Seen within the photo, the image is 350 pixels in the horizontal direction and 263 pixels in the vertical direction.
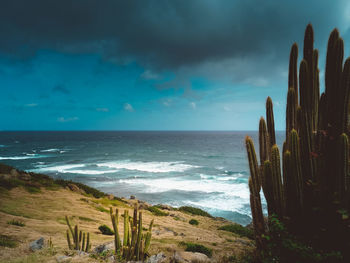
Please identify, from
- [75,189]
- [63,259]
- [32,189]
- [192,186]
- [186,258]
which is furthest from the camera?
[192,186]

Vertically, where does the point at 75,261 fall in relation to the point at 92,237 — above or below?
above

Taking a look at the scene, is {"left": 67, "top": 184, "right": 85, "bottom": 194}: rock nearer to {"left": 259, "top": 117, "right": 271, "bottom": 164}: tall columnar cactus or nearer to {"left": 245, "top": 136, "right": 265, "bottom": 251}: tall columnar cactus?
{"left": 245, "top": 136, "right": 265, "bottom": 251}: tall columnar cactus

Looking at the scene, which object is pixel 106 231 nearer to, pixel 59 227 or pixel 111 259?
pixel 59 227

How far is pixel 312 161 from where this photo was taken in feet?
18.5

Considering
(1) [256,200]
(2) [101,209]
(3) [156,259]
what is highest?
(1) [256,200]

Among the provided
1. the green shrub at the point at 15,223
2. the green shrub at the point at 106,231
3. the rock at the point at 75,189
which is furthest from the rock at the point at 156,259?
the rock at the point at 75,189

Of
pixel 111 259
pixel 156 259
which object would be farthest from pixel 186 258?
pixel 111 259

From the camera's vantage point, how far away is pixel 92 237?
30.7ft

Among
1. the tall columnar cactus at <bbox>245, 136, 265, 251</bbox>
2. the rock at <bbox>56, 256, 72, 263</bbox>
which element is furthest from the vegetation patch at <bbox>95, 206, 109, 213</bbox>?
the tall columnar cactus at <bbox>245, 136, 265, 251</bbox>

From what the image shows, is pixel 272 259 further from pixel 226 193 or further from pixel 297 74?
pixel 226 193

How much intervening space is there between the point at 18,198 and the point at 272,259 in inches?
622

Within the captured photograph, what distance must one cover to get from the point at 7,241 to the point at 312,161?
10.00 m

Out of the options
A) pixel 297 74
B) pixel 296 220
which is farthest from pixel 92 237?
pixel 297 74

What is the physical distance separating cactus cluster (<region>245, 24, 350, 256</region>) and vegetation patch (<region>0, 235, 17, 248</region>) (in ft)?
25.8
